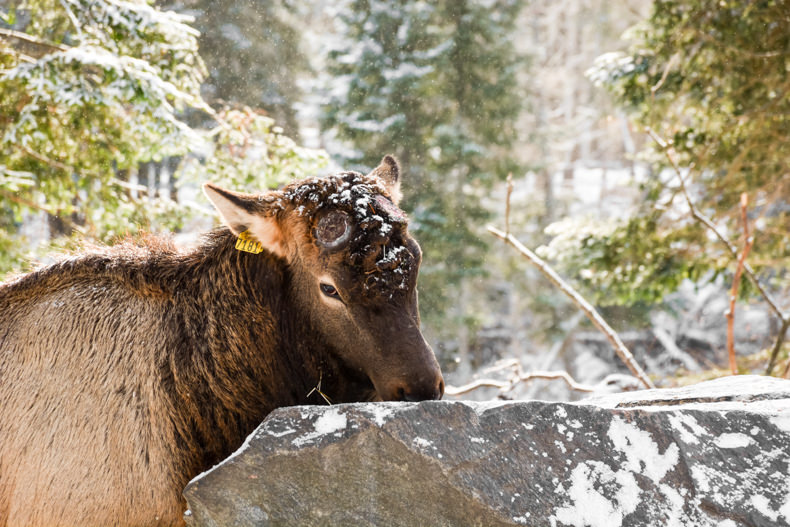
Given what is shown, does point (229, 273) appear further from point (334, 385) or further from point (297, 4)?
point (297, 4)

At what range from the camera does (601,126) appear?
32.7 meters

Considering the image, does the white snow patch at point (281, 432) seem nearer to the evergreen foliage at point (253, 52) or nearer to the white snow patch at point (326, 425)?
the white snow patch at point (326, 425)

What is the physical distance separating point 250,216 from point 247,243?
165 millimetres

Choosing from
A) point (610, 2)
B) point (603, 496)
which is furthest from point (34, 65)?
point (610, 2)

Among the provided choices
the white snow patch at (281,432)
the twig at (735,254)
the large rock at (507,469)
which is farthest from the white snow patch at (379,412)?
the twig at (735,254)

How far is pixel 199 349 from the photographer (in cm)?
316

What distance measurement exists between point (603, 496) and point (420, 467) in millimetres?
665

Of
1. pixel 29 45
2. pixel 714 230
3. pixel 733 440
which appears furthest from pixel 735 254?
pixel 29 45

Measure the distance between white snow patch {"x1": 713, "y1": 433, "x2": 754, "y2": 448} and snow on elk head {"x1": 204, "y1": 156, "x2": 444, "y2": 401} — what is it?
3.89 ft

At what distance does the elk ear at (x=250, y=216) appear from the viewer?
10.3 ft

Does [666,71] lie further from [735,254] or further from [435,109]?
[435,109]

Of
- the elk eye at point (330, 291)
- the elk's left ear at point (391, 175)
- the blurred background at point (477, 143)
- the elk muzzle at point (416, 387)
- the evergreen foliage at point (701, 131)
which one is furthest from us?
the evergreen foliage at point (701, 131)

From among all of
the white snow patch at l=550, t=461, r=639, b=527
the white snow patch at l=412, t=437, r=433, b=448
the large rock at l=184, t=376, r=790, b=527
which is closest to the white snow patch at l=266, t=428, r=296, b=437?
the large rock at l=184, t=376, r=790, b=527

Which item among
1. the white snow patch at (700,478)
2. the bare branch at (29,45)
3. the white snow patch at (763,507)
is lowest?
the white snow patch at (763,507)
